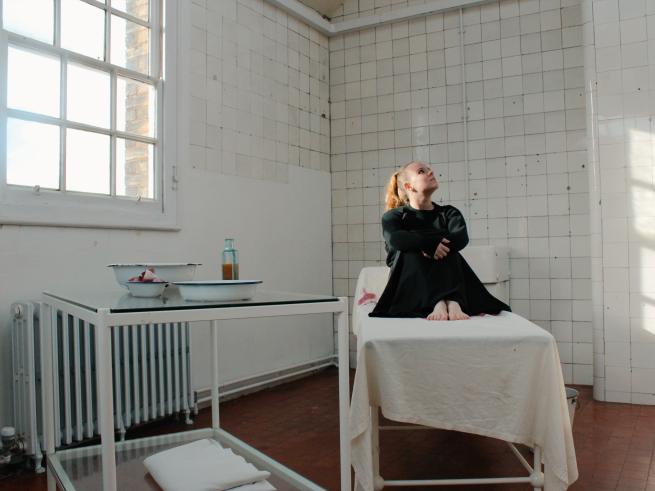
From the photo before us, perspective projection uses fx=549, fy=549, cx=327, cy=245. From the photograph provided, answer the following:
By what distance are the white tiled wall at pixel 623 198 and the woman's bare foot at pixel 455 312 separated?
1.60m

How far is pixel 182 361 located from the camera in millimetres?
2910

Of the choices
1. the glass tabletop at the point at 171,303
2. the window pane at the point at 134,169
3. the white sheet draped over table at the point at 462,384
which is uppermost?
the window pane at the point at 134,169

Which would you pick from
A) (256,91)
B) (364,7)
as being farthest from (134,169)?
(364,7)

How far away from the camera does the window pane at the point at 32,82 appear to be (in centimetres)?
245

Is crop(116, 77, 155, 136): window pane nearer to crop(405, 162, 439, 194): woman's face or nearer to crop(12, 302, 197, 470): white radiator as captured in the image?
crop(12, 302, 197, 470): white radiator

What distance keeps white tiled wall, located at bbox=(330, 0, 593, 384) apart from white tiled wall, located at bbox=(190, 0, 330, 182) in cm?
33

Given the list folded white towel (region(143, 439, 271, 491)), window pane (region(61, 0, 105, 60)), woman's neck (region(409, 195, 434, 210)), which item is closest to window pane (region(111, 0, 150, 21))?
window pane (region(61, 0, 105, 60))

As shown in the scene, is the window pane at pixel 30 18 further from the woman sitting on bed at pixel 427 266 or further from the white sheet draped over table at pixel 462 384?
the white sheet draped over table at pixel 462 384

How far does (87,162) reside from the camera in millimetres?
2742

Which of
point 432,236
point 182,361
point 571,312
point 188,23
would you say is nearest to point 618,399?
point 571,312

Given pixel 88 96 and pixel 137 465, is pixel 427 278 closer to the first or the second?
pixel 137 465

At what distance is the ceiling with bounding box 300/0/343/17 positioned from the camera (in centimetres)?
416

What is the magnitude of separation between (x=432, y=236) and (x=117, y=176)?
5.49ft

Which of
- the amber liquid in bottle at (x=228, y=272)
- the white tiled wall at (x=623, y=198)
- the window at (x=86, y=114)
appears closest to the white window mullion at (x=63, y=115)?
the window at (x=86, y=114)
